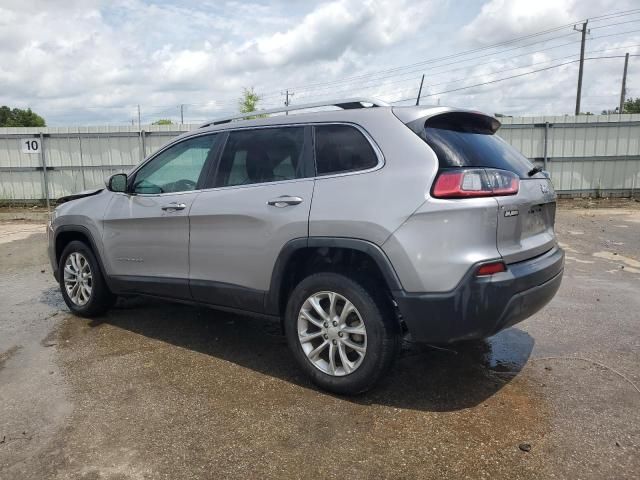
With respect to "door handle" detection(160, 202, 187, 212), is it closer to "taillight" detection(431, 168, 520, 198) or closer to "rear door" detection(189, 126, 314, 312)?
"rear door" detection(189, 126, 314, 312)

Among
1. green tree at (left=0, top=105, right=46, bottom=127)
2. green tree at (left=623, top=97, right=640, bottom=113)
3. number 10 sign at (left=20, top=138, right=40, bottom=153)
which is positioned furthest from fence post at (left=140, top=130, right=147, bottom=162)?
green tree at (left=0, top=105, right=46, bottom=127)

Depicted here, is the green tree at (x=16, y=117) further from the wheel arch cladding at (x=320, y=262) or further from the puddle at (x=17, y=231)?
the wheel arch cladding at (x=320, y=262)

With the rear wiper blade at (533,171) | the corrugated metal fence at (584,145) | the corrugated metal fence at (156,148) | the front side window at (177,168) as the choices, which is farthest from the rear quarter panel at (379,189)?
the corrugated metal fence at (584,145)

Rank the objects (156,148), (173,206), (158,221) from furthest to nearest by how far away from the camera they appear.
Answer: (156,148), (158,221), (173,206)

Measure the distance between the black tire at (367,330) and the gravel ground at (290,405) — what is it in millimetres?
121

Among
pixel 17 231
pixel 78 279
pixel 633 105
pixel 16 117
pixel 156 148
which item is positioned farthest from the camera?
pixel 16 117

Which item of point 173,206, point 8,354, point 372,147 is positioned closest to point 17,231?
point 8,354

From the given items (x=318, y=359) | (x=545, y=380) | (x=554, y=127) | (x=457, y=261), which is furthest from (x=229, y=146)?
(x=554, y=127)

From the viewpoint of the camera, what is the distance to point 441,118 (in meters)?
3.25

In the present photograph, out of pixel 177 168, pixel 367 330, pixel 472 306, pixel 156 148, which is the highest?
pixel 156 148

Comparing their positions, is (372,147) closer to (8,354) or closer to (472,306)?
(472,306)

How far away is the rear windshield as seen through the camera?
303cm

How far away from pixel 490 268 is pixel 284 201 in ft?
4.51

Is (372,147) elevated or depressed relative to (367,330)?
elevated
